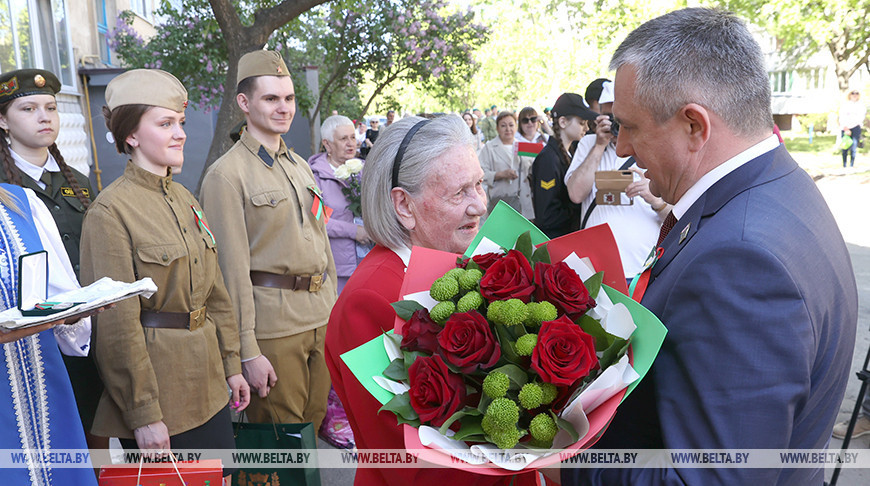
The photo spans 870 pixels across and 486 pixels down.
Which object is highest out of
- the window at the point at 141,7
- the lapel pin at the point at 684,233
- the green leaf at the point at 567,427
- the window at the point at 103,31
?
the window at the point at 141,7

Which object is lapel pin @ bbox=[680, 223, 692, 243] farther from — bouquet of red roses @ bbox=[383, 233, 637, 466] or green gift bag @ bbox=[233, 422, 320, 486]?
green gift bag @ bbox=[233, 422, 320, 486]

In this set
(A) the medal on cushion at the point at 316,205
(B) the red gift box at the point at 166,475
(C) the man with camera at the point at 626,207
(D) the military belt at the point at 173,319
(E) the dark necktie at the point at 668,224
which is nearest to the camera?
(E) the dark necktie at the point at 668,224

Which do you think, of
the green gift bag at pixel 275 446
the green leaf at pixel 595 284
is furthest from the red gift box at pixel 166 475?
the green leaf at pixel 595 284

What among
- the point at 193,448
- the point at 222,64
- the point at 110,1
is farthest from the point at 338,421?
the point at 110,1

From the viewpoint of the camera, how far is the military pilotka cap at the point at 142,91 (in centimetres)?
275

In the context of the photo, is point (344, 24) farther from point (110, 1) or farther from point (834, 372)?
point (834, 372)

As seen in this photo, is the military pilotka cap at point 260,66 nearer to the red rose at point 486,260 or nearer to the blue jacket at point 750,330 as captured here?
the red rose at point 486,260

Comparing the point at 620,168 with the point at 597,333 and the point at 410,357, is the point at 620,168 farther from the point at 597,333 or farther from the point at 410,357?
the point at 410,357

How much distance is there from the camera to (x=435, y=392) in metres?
1.32

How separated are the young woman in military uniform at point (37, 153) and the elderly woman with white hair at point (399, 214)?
2.15 metres

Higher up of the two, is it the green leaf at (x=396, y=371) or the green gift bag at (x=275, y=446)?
the green leaf at (x=396, y=371)

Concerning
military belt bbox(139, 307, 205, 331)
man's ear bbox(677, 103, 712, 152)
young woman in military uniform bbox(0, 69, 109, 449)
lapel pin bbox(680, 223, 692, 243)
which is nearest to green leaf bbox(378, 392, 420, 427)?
lapel pin bbox(680, 223, 692, 243)

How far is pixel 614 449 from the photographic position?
1.51 metres

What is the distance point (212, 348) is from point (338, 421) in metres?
2.08
